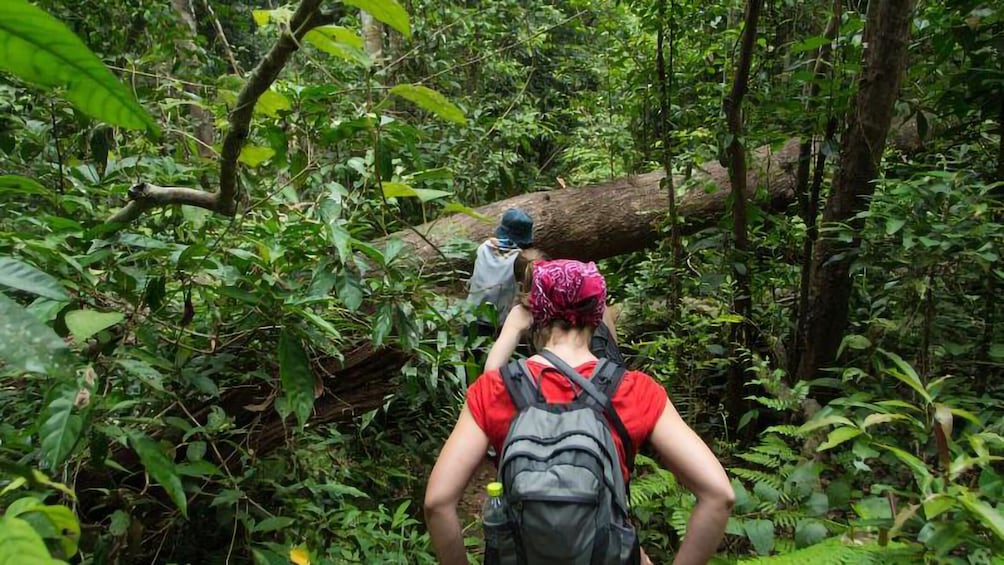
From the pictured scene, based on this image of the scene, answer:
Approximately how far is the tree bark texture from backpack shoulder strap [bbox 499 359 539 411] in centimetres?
195

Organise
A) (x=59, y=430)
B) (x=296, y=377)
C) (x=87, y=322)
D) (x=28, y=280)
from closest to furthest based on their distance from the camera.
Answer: (x=28, y=280) < (x=59, y=430) < (x=87, y=322) < (x=296, y=377)

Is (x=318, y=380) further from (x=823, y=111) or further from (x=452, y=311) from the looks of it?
(x=823, y=111)

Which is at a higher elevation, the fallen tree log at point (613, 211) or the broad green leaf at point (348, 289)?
the broad green leaf at point (348, 289)

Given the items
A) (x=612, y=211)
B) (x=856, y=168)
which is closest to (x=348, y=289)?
(x=856, y=168)

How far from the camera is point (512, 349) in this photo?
2705mm

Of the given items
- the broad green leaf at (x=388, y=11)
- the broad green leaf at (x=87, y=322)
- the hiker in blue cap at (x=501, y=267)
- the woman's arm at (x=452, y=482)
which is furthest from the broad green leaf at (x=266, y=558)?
the hiker in blue cap at (x=501, y=267)

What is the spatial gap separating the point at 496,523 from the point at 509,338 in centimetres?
110

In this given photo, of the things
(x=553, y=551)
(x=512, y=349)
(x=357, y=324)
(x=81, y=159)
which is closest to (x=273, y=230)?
(x=357, y=324)

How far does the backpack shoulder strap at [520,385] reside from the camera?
1847mm

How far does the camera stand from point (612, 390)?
6.15ft

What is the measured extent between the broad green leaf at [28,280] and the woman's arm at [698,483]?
153cm

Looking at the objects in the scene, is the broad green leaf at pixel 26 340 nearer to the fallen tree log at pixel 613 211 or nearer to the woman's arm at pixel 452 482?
the woman's arm at pixel 452 482

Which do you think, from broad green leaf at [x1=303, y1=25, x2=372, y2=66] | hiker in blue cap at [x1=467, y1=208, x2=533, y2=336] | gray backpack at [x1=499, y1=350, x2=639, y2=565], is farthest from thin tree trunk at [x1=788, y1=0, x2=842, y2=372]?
broad green leaf at [x1=303, y1=25, x2=372, y2=66]

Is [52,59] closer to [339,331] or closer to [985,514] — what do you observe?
[339,331]
